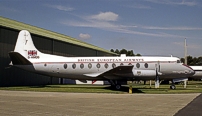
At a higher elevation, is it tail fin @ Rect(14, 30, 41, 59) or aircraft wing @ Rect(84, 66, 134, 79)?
tail fin @ Rect(14, 30, 41, 59)

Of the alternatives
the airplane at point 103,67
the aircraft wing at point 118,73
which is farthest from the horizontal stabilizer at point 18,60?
the aircraft wing at point 118,73

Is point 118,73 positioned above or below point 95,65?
below

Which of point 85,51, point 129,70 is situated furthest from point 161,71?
point 85,51

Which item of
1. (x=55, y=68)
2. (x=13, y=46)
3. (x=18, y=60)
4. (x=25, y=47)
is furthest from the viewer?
(x=13, y=46)

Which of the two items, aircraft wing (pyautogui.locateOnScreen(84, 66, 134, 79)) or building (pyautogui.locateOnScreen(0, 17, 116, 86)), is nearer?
aircraft wing (pyautogui.locateOnScreen(84, 66, 134, 79))

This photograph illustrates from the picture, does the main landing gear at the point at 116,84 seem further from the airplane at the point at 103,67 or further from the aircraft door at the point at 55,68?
the aircraft door at the point at 55,68

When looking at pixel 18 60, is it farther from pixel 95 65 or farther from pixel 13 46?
pixel 13 46

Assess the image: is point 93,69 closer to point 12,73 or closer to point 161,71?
point 161,71

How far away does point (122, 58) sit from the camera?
3344cm

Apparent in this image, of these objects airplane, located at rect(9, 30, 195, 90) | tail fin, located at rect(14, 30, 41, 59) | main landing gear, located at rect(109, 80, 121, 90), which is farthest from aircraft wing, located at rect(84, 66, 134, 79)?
tail fin, located at rect(14, 30, 41, 59)

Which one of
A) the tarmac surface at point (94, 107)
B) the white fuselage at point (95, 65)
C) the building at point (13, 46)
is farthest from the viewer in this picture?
the building at point (13, 46)

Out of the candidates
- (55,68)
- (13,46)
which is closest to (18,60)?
(55,68)

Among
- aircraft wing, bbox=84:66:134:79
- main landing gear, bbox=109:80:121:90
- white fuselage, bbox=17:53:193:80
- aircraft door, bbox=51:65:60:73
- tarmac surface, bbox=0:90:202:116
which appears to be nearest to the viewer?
tarmac surface, bbox=0:90:202:116

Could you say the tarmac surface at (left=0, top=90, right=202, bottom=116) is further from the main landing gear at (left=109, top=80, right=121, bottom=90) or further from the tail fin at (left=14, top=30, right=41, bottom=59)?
the tail fin at (left=14, top=30, right=41, bottom=59)
